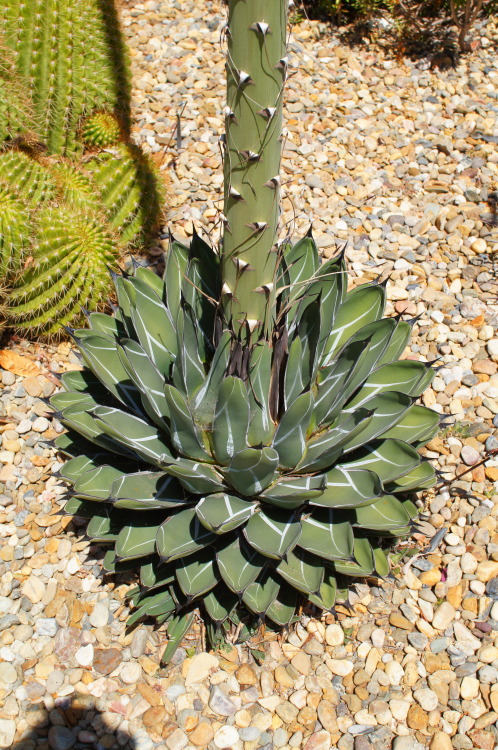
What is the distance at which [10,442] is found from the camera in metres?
3.26

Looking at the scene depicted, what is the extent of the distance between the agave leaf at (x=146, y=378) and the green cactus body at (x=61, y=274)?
1.11m

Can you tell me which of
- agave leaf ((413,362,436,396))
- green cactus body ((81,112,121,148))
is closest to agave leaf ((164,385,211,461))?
agave leaf ((413,362,436,396))

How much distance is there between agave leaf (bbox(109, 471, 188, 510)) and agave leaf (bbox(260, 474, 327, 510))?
0.96 ft

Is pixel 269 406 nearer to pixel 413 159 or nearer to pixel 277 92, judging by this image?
pixel 277 92

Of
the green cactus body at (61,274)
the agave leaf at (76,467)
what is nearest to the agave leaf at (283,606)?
the agave leaf at (76,467)

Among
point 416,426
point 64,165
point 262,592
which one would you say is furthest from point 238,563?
point 64,165

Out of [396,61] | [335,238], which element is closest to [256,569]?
[335,238]

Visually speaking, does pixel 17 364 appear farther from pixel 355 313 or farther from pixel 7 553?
pixel 355 313

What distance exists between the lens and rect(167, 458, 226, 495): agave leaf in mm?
2088

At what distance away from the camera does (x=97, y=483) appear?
7.89 ft

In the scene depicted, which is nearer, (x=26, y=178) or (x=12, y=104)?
(x=26, y=178)

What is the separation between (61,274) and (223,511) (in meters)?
1.74

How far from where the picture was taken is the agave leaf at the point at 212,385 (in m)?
2.21

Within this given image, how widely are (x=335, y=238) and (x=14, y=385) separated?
203 cm
